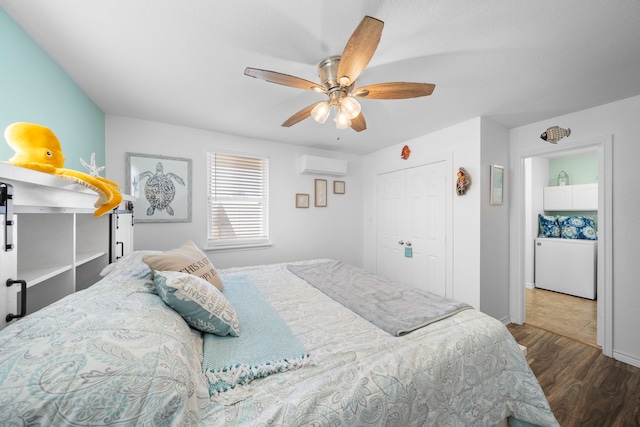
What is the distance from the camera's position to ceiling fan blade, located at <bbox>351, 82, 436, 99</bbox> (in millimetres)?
1473

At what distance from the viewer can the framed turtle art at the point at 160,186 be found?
264 cm

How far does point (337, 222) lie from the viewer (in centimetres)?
397

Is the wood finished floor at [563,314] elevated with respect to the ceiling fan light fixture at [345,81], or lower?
lower

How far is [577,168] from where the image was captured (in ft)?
13.6

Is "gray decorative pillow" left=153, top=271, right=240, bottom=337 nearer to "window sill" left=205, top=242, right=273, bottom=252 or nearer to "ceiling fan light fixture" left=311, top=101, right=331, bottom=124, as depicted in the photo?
"ceiling fan light fixture" left=311, top=101, right=331, bottom=124

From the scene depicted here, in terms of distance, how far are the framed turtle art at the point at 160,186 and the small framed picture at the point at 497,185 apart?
3.51 metres

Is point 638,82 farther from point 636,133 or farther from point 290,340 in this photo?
point 290,340

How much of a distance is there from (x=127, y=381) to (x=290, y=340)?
0.67 metres

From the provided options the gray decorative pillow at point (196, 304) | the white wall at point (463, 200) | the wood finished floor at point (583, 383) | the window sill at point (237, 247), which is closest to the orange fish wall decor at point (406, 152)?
the white wall at point (463, 200)

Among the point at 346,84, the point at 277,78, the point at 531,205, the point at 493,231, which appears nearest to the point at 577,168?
the point at 531,205

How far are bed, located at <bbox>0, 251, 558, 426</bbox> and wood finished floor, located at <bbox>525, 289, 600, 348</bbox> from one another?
7.00 ft

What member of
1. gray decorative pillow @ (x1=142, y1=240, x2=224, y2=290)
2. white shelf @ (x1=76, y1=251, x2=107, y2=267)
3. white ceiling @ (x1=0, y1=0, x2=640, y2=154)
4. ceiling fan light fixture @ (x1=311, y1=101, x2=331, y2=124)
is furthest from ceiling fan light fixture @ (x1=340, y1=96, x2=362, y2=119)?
white shelf @ (x1=76, y1=251, x2=107, y2=267)

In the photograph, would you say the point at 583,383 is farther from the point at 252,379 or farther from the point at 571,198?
the point at 571,198

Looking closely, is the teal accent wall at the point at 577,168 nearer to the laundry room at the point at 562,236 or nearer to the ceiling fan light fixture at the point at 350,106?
the laundry room at the point at 562,236
